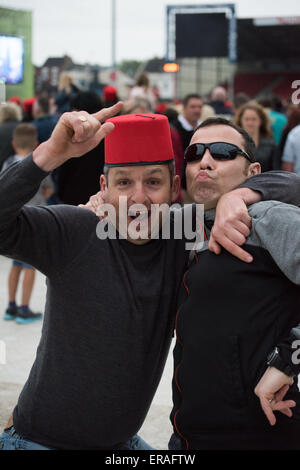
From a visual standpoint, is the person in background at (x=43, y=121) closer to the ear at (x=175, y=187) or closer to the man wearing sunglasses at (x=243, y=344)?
the ear at (x=175, y=187)

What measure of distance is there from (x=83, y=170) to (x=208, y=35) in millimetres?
10427

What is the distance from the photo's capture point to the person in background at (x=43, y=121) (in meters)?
7.40

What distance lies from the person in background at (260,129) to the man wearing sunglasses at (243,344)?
4338 mm

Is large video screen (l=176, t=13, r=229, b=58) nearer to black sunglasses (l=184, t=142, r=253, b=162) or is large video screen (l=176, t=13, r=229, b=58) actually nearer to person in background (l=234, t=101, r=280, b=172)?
person in background (l=234, t=101, r=280, b=172)

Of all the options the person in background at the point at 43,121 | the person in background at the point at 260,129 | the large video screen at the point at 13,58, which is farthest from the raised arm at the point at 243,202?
the large video screen at the point at 13,58

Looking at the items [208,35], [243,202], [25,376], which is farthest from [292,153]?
[208,35]

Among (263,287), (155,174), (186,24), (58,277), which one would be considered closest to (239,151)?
(155,174)

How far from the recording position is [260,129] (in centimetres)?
609

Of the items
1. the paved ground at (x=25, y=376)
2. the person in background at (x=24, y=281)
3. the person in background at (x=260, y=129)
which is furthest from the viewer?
the person in background at (x=260, y=129)

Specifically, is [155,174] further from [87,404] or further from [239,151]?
[87,404]

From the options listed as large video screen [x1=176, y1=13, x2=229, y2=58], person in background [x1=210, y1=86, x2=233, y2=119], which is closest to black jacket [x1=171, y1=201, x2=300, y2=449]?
person in background [x1=210, y1=86, x2=233, y2=119]

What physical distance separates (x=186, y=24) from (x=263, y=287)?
48.5 feet

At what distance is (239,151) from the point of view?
6.25 ft

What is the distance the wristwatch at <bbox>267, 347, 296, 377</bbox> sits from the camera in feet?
5.15
